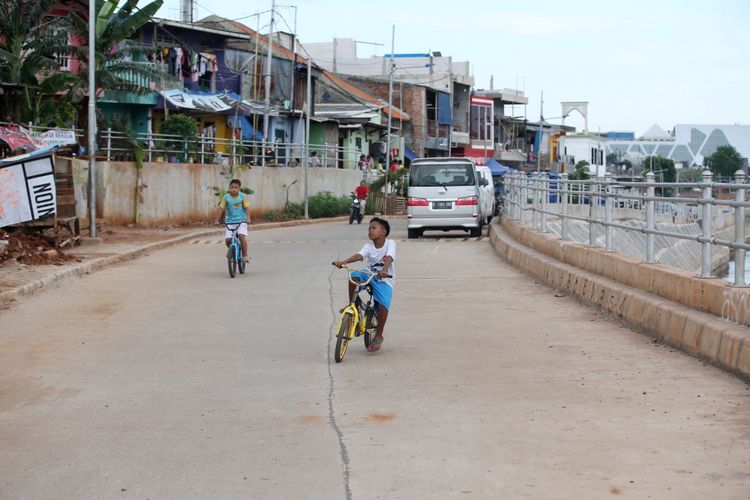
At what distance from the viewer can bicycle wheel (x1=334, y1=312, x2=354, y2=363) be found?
10000mm

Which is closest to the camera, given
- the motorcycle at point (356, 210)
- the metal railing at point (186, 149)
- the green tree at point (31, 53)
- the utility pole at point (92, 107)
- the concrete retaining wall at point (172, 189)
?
the utility pole at point (92, 107)

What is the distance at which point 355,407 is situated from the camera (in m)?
7.95

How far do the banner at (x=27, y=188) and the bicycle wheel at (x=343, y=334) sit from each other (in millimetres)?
11910

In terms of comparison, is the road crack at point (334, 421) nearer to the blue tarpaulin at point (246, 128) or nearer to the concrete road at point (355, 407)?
the concrete road at point (355, 407)

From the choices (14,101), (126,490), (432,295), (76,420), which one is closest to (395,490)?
(126,490)

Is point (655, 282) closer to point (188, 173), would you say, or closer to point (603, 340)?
point (603, 340)

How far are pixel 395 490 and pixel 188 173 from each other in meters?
31.2

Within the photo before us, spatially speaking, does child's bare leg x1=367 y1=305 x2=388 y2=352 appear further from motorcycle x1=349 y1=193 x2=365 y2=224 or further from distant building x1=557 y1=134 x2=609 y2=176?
distant building x1=557 y1=134 x2=609 y2=176

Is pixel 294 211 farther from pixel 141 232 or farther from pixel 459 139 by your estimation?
pixel 459 139

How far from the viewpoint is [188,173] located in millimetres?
36000

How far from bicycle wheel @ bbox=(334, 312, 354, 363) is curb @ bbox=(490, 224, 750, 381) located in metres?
3.21

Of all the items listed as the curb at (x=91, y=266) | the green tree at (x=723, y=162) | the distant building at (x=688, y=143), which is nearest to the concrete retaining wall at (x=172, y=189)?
the curb at (x=91, y=266)

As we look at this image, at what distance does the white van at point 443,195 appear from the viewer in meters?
30.5

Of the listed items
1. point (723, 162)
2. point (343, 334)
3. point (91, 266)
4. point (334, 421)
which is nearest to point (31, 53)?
point (91, 266)
